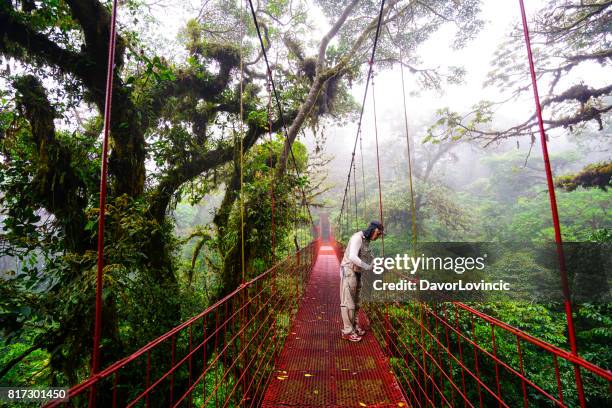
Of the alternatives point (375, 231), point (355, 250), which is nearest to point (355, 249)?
point (355, 250)

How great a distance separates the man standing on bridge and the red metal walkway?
12cm

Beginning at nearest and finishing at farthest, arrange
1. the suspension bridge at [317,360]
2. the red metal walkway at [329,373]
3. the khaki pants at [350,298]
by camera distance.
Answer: the suspension bridge at [317,360]
the red metal walkway at [329,373]
the khaki pants at [350,298]

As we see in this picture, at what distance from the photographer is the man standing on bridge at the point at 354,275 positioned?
7.72 feet

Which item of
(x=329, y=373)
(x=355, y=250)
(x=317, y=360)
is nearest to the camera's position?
(x=329, y=373)

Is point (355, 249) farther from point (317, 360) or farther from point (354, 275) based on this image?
point (317, 360)

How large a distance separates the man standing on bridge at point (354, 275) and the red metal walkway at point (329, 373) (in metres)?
0.12

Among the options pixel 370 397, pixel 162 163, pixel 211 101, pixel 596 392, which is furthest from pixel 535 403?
pixel 211 101

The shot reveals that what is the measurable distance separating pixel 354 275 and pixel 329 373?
759 mm

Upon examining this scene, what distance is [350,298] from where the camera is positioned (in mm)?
2371

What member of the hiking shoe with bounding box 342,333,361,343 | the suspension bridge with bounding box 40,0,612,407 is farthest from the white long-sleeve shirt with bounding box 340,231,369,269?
the hiking shoe with bounding box 342,333,361,343

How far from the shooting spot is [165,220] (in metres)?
3.83

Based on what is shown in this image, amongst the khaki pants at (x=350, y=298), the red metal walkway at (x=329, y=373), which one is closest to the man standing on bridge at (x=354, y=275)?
the khaki pants at (x=350, y=298)

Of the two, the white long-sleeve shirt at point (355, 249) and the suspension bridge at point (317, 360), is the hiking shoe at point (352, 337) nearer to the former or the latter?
the suspension bridge at point (317, 360)

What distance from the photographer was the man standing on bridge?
2.35 meters
